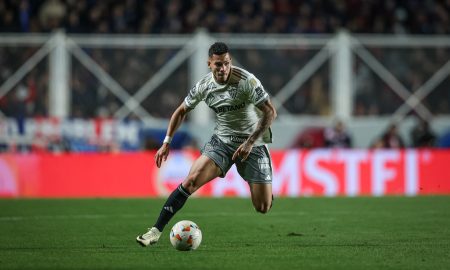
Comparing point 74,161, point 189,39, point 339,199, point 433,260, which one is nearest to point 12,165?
point 74,161

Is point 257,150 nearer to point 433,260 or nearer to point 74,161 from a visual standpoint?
point 433,260

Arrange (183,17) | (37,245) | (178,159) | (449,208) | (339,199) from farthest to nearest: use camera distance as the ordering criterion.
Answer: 1. (183,17)
2. (178,159)
3. (339,199)
4. (449,208)
5. (37,245)

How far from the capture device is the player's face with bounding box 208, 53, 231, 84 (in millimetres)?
9406

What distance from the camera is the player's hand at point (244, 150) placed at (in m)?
9.42

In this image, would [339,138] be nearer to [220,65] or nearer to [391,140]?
[391,140]

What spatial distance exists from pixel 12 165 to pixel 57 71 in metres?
3.20

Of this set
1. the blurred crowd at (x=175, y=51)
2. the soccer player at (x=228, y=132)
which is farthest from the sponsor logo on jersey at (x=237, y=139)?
the blurred crowd at (x=175, y=51)

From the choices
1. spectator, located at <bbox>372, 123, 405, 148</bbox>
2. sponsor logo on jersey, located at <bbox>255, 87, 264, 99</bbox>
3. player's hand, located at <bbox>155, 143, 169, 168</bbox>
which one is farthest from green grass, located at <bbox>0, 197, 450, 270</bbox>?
spectator, located at <bbox>372, 123, 405, 148</bbox>

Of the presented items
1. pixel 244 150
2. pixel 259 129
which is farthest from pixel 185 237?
pixel 259 129

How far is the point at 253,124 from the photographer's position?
10.1m

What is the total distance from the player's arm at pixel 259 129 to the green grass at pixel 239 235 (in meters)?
1.02

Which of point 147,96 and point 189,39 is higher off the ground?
point 189,39

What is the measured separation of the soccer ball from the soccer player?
0.89 ft

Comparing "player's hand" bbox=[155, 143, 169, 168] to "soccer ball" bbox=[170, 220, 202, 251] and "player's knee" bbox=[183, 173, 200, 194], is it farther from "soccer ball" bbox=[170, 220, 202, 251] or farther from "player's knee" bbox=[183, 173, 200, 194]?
"soccer ball" bbox=[170, 220, 202, 251]
